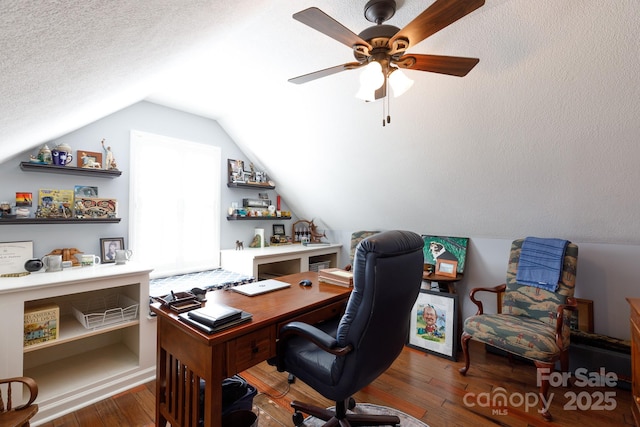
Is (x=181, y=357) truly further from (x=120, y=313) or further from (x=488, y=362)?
(x=488, y=362)

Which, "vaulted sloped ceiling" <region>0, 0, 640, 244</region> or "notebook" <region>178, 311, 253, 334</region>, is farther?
"notebook" <region>178, 311, 253, 334</region>

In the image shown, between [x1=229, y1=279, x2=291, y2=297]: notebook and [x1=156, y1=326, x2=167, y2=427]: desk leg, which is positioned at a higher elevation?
[x1=229, y1=279, x2=291, y2=297]: notebook

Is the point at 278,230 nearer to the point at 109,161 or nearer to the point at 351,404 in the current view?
the point at 109,161

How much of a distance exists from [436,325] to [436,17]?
2.63 metres

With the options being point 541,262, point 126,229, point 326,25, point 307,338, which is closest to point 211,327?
point 307,338

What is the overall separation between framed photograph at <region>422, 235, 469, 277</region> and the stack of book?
2315 mm

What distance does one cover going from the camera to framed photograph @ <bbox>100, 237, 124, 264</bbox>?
2.59 m

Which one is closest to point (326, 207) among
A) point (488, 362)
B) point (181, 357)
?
point (488, 362)

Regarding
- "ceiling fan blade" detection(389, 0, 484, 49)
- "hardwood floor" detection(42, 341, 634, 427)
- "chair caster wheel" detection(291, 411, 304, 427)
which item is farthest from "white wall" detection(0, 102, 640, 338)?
"chair caster wheel" detection(291, 411, 304, 427)

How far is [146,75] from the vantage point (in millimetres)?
1730

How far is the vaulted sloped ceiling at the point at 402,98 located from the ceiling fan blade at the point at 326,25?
351 mm

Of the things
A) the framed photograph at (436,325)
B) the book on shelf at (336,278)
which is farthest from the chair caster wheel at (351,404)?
the framed photograph at (436,325)

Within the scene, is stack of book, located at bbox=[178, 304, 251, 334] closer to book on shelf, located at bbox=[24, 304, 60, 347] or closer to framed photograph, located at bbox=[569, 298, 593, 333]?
book on shelf, located at bbox=[24, 304, 60, 347]

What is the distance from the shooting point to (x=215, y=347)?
1277 millimetres
